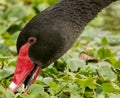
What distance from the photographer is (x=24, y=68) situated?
769 cm

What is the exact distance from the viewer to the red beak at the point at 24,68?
7.59m

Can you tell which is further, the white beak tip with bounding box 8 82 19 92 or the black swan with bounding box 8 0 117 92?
the black swan with bounding box 8 0 117 92

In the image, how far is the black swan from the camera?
25.1 feet

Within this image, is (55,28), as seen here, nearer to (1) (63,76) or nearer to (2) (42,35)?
(2) (42,35)

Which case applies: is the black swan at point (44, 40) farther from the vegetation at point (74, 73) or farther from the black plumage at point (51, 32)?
the vegetation at point (74, 73)

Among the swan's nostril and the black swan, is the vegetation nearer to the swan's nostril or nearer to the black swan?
the black swan

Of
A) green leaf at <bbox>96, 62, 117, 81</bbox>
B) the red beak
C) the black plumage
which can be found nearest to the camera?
the red beak

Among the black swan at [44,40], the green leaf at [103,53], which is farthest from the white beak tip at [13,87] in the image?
the green leaf at [103,53]

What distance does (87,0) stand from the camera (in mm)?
8328

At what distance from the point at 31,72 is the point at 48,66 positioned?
18.3 inches

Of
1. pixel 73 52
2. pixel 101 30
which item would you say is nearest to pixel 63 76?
pixel 73 52

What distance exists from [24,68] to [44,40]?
17.6 inches

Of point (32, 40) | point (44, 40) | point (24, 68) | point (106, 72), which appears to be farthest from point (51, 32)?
point (106, 72)

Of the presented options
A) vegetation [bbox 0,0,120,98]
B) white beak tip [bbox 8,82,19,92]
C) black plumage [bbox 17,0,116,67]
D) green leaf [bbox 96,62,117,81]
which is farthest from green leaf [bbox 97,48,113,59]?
white beak tip [bbox 8,82,19,92]
